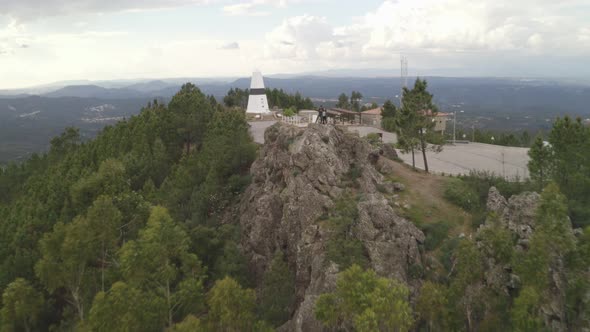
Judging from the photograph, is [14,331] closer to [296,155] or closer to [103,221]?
[103,221]

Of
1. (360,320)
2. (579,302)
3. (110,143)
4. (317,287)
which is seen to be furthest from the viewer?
(110,143)

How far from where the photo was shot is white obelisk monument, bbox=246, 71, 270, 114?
1999 inches

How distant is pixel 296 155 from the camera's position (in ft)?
71.4

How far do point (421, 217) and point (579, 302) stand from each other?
27.5 feet

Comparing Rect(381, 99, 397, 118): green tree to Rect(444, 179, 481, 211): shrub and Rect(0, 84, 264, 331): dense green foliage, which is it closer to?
Rect(0, 84, 264, 331): dense green foliage

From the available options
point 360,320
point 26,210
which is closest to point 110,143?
point 26,210

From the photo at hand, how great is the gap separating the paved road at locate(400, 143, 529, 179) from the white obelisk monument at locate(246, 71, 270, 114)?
Answer: 2141 centimetres

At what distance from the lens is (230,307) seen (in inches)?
541

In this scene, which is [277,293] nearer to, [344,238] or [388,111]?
[344,238]

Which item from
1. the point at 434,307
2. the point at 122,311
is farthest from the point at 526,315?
the point at 122,311

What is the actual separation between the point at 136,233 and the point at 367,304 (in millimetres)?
15523

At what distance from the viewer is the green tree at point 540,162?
21.0 meters

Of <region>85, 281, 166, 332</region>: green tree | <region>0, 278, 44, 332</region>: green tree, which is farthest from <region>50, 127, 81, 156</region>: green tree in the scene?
<region>85, 281, 166, 332</region>: green tree

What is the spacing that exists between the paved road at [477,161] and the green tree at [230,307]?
19.0m
